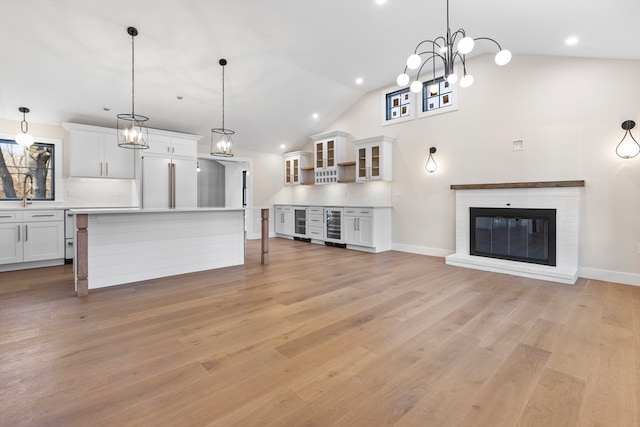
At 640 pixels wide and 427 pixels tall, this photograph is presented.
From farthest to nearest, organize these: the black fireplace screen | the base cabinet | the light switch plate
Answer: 1. the base cabinet
2. the light switch plate
3. the black fireplace screen

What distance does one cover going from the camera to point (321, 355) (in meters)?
2.01

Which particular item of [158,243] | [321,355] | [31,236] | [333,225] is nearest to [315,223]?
[333,225]

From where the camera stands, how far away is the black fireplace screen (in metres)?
4.17

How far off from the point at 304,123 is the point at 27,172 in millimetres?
5365

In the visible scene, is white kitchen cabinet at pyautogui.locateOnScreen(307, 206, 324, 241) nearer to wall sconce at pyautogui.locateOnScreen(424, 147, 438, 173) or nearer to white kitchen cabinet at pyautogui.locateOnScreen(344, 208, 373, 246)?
white kitchen cabinet at pyautogui.locateOnScreen(344, 208, 373, 246)

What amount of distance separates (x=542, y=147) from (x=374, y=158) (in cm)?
285

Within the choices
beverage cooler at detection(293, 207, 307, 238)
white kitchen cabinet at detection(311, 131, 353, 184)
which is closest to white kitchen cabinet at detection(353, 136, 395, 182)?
white kitchen cabinet at detection(311, 131, 353, 184)

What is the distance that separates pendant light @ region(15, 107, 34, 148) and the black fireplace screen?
287 inches

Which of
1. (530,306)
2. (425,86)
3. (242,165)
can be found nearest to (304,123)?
(242,165)

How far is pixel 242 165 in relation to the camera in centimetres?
811

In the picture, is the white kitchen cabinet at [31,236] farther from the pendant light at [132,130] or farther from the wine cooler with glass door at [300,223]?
the wine cooler with glass door at [300,223]

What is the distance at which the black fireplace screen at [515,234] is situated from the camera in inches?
164

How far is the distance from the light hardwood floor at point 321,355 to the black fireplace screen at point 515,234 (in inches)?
30.8

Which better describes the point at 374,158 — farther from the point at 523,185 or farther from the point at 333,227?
the point at 523,185
